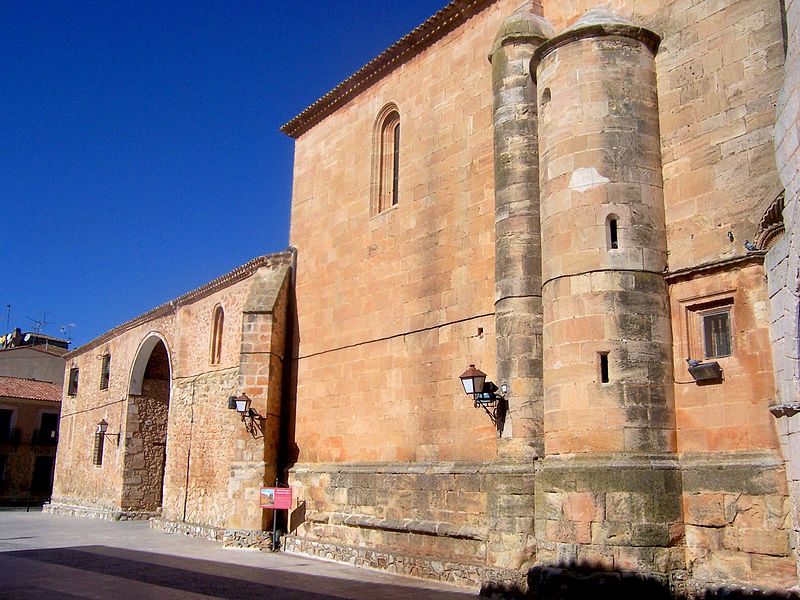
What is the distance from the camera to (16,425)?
36812mm

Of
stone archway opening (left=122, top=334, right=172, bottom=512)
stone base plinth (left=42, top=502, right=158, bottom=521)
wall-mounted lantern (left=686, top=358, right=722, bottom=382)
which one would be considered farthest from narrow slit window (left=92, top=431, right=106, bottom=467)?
wall-mounted lantern (left=686, top=358, right=722, bottom=382)

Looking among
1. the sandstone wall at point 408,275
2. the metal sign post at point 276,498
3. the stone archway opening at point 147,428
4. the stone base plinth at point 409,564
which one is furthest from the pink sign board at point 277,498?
the stone archway opening at point 147,428

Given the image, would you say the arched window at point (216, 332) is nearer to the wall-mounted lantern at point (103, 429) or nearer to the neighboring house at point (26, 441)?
the wall-mounted lantern at point (103, 429)

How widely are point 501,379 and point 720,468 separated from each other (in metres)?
3.02

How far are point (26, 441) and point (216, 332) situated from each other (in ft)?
73.0

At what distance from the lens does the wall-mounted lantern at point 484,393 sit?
10391 mm

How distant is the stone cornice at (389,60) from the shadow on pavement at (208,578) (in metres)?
8.70

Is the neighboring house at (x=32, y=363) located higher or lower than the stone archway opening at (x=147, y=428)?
higher

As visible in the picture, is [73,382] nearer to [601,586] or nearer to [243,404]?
[243,404]

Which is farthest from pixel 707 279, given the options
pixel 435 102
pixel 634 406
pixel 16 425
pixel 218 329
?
pixel 16 425

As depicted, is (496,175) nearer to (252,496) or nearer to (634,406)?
(634,406)

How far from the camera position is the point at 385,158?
14648 millimetres

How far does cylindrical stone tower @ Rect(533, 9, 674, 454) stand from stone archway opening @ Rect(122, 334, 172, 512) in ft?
54.8

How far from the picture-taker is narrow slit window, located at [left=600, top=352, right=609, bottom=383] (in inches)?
353
